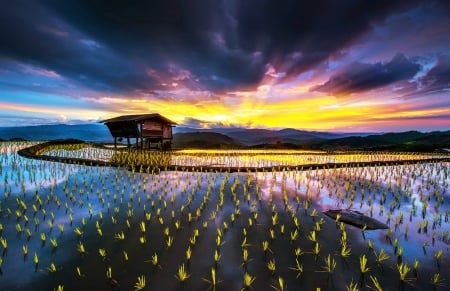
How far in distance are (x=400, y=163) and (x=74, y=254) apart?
19.4m

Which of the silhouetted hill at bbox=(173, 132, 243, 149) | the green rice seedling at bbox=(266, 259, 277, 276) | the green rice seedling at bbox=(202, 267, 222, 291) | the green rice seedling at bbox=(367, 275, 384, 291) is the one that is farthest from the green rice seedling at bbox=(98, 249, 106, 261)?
the silhouetted hill at bbox=(173, 132, 243, 149)

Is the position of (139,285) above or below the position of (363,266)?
below

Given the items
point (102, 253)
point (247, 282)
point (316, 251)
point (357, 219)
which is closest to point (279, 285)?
point (247, 282)

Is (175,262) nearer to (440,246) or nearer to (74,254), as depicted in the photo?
(74,254)

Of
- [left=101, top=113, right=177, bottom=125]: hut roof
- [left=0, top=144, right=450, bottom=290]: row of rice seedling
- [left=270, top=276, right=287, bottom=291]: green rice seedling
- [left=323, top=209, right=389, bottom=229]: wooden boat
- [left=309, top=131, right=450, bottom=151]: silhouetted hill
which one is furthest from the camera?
[left=309, top=131, right=450, bottom=151]: silhouetted hill

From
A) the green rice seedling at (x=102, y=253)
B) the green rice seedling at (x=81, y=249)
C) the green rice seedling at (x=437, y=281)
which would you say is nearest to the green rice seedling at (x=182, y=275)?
the green rice seedling at (x=102, y=253)

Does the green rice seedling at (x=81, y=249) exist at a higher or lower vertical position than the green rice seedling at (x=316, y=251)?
higher

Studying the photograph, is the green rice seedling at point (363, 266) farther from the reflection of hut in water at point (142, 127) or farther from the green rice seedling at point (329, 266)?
the reflection of hut in water at point (142, 127)

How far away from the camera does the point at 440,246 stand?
4.59 meters

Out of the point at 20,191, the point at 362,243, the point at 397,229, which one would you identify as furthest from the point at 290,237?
the point at 20,191

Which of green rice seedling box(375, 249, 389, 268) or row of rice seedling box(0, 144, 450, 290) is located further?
green rice seedling box(375, 249, 389, 268)

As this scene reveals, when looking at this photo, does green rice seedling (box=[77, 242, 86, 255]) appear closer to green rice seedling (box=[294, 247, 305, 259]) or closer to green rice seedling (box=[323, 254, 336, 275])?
green rice seedling (box=[294, 247, 305, 259])

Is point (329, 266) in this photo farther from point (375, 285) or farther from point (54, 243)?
point (54, 243)

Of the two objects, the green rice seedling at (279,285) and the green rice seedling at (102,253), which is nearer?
the green rice seedling at (279,285)
